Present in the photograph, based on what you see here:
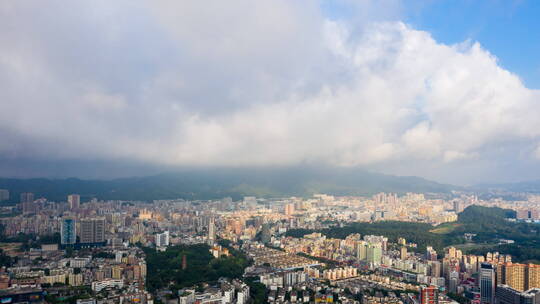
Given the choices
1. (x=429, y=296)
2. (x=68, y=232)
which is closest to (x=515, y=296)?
(x=429, y=296)

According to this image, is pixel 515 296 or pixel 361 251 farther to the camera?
pixel 361 251

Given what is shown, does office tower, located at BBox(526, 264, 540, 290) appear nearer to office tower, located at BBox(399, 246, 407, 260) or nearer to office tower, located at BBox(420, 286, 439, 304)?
office tower, located at BBox(420, 286, 439, 304)

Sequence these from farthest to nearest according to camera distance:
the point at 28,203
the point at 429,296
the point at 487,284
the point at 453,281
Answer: the point at 28,203, the point at 453,281, the point at 487,284, the point at 429,296

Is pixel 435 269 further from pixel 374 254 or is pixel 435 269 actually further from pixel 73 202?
pixel 73 202

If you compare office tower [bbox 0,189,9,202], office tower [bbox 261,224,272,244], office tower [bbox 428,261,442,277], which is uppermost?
office tower [bbox 0,189,9,202]

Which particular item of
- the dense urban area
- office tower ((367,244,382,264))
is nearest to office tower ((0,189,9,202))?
the dense urban area
